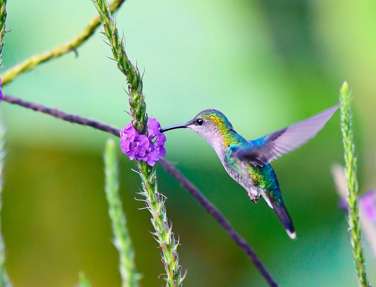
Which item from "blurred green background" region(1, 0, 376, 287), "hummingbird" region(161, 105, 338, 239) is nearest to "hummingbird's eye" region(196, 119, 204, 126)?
"hummingbird" region(161, 105, 338, 239)

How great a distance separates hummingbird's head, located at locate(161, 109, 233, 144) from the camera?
138cm

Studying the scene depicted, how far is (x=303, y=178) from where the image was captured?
190 inches

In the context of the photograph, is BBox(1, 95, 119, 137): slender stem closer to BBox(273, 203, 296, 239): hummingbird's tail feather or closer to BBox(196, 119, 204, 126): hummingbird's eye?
BBox(196, 119, 204, 126): hummingbird's eye

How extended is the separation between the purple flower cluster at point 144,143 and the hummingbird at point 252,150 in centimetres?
26

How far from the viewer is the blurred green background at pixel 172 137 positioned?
4.35m

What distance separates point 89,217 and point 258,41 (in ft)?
5.49

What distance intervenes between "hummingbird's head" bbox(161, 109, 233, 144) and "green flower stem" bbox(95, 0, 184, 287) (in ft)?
1.26

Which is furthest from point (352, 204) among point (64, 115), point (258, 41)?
point (258, 41)

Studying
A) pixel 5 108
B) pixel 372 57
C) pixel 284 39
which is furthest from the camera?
pixel 284 39

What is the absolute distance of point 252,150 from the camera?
1312 millimetres

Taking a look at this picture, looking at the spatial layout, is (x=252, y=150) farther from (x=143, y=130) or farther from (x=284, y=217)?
(x=143, y=130)

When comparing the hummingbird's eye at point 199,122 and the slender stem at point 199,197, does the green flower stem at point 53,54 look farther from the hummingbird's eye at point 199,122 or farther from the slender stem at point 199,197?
the hummingbird's eye at point 199,122

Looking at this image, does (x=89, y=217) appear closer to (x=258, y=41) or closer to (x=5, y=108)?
(x=5, y=108)

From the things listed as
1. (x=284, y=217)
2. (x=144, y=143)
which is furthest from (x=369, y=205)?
(x=144, y=143)
